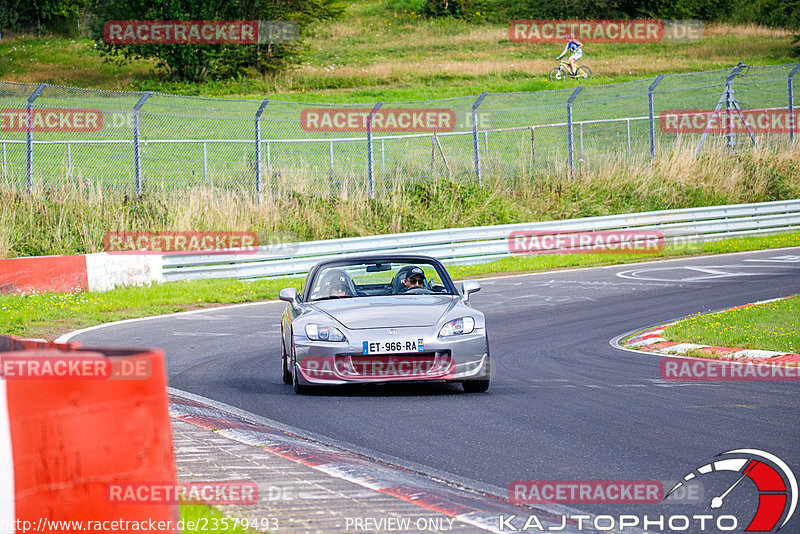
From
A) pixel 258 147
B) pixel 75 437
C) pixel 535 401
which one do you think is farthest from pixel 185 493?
pixel 258 147

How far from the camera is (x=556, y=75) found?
4800cm

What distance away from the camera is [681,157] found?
27578mm

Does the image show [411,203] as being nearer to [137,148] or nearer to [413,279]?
[137,148]

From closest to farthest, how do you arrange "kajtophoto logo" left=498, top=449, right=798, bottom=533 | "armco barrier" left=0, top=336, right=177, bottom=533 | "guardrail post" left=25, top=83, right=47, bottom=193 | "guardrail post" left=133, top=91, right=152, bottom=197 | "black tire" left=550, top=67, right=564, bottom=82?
"armco barrier" left=0, top=336, right=177, bottom=533
"kajtophoto logo" left=498, top=449, right=798, bottom=533
"guardrail post" left=25, top=83, right=47, bottom=193
"guardrail post" left=133, top=91, right=152, bottom=197
"black tire" left=550, top=67, right=564, bottom=82

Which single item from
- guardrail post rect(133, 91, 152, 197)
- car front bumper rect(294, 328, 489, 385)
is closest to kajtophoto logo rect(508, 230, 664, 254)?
guardrail post rect(133, 91, 152, 197)

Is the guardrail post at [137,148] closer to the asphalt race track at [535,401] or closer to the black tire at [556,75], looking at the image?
the asphalt race track at [535,401]

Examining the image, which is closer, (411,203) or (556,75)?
(411,203)

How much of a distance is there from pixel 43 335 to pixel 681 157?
1924 centimetres

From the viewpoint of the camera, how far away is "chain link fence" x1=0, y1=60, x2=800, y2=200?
2236 cm

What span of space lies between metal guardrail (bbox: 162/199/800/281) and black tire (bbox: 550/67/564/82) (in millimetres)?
23389

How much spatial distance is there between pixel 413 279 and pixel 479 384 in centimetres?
153

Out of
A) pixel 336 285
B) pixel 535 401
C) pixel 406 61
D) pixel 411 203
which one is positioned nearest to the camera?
pixel 535 401

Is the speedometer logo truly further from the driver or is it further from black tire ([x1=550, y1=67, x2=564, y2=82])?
black tire ([x1=550, y1=67, x2=564, y2=82])

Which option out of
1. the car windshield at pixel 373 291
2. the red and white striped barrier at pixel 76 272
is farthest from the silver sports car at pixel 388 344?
the red and white striped barrier at pixel 76 272
